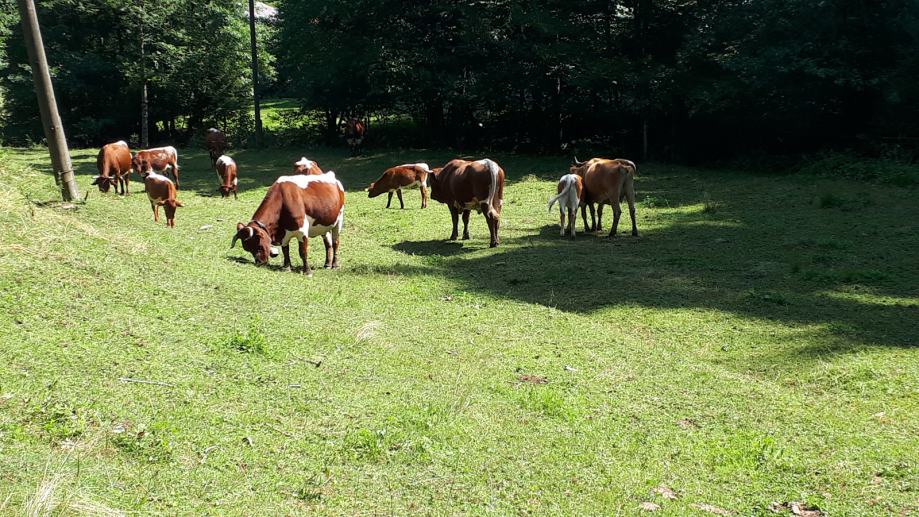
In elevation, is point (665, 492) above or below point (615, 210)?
below

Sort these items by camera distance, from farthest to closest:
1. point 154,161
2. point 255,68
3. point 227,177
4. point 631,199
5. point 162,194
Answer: point 255,68 < point 154,161 < point 227,177 < point 162,194 < point 631,199

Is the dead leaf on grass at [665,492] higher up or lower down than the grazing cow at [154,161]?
lower down

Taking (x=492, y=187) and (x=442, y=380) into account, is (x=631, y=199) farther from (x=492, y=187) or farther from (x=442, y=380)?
(x=442, y=380)

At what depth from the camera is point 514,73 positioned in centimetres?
2881

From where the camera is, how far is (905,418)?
5.88m

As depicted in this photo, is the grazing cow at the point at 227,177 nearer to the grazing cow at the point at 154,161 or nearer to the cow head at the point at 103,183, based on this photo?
the grazing cow at the point at 154,161

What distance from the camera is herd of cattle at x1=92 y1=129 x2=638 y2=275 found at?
10.7 m

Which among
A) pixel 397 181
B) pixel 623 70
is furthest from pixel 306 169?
pixel 623 70

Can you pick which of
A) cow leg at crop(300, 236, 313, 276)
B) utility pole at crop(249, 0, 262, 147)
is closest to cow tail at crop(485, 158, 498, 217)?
cow leg at crop(300, 236, 313, 276)

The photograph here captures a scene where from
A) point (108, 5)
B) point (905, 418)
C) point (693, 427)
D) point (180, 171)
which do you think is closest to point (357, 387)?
point (693, 427)

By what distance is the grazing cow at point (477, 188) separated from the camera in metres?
13.7

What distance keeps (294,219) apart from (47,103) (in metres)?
5.54

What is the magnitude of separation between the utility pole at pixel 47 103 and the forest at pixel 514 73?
18.4 metres

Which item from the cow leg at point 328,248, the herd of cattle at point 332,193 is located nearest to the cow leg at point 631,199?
the herd of cattle at point 332,193
